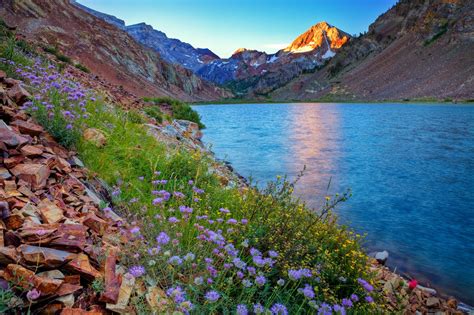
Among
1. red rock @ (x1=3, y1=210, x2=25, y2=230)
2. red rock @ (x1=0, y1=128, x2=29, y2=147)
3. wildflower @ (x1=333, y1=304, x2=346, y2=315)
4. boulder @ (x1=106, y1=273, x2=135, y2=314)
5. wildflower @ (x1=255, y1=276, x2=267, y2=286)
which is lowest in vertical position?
wildflower @ (x1=333, y1=304, x2=346, y2=315)

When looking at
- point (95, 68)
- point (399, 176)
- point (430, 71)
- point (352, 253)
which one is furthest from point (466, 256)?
point (430, 71)

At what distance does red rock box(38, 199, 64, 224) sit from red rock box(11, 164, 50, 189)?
33cm

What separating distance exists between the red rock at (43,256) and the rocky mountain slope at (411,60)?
7061 cm

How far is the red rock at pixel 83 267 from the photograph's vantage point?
229cm

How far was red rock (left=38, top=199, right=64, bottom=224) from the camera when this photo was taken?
2758 mm

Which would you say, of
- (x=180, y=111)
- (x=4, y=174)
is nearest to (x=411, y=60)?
(x=180, y=111)

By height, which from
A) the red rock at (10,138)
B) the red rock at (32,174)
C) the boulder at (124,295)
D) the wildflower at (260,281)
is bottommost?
the boulder at (124,295)

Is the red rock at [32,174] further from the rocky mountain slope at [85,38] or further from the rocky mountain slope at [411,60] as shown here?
the rocky mountain slope at [411,60]

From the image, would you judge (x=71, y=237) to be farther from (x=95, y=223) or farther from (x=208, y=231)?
(x=208, y=231)

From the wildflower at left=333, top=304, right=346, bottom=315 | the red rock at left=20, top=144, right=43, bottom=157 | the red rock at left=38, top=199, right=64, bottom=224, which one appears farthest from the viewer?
the red rock at left=20, top=144, right=43, bottom=157

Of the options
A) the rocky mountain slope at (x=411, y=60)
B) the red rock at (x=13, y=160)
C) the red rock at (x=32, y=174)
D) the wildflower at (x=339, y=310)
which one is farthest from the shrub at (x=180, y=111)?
the rocky mountain slope at (x=411, y=60)

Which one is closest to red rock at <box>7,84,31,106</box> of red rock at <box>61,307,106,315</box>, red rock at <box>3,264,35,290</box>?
red rock at <box>3,264,35,290</box>

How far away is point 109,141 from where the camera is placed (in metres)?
5.75

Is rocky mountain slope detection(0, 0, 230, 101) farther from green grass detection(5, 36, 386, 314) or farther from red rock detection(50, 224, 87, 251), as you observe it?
red rock detection(50, 224, 87, 251)
